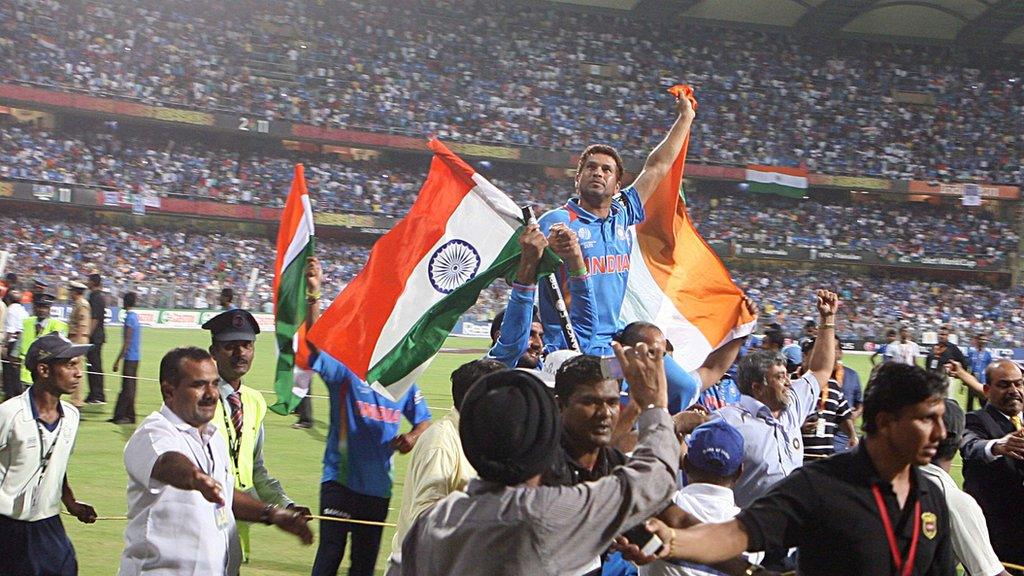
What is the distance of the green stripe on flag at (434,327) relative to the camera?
229 inches

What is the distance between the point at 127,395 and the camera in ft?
45.4

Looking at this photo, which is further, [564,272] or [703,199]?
[703,199]

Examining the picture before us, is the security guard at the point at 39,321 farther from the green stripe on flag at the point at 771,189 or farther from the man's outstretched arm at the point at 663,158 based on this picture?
the green stripe on flag at the point at 771,189

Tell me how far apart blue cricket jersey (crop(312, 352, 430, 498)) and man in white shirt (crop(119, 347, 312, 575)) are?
1.55 meters

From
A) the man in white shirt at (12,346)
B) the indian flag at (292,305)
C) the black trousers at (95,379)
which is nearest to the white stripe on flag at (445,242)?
the indian flag at (292,305)

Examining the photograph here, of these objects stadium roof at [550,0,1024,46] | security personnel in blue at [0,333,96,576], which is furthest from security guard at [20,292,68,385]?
stadium roof at [550,0,1024,46]

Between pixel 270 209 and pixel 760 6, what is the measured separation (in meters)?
26.7

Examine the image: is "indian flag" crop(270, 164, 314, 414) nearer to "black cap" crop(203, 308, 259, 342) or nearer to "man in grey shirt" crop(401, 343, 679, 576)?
"black cap" crop(203, 308, 259, 342)

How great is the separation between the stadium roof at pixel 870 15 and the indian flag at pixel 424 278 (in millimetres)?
51344

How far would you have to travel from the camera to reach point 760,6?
5606cm

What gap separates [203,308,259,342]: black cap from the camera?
517cm

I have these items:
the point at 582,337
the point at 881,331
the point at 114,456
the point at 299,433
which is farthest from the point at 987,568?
the point at 881,331

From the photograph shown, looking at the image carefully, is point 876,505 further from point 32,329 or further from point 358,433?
point 32,329

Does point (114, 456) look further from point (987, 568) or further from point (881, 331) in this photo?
point (881, 331)
